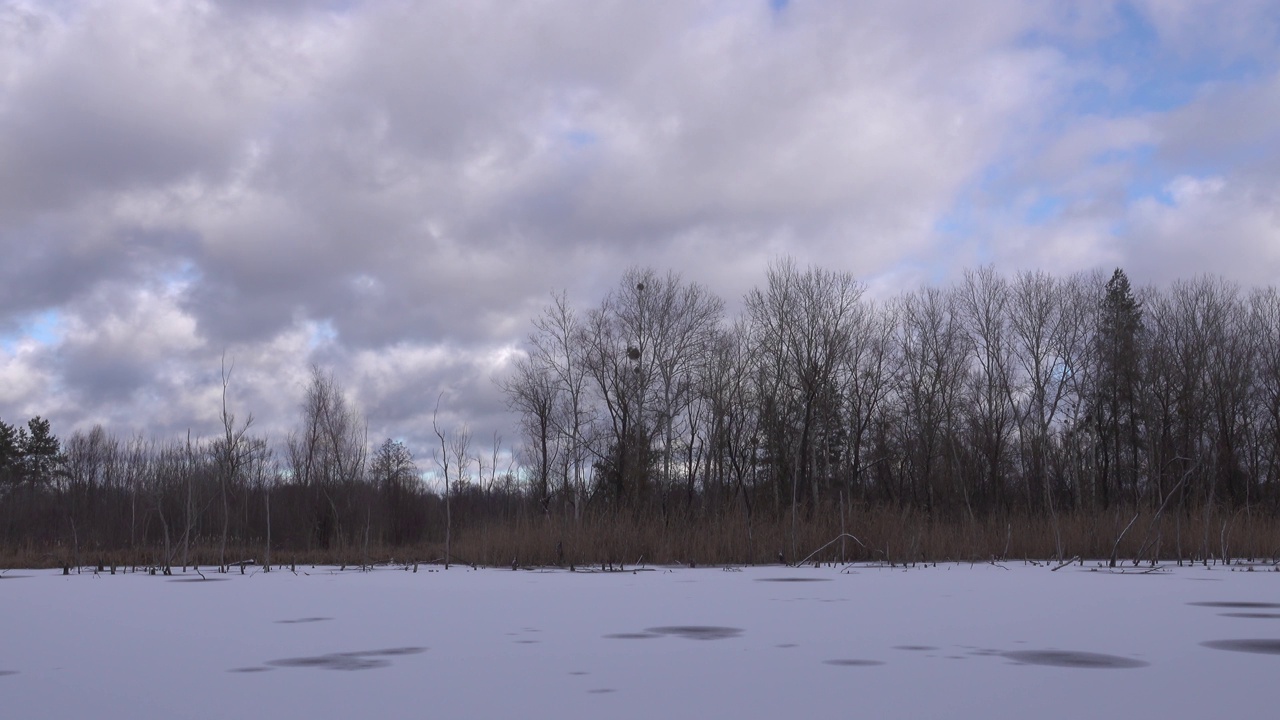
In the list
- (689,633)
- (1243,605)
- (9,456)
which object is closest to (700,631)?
(689,633)

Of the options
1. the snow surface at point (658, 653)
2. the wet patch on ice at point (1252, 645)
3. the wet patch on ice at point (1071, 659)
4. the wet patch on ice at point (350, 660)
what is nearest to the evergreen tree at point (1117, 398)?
the snow surface at point (658, 653)

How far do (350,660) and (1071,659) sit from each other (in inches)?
118

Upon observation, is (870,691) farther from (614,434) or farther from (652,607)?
(614,434)

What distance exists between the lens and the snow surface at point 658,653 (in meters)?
3.18

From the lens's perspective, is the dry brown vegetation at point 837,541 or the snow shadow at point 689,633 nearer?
the snow shadow at point 689,633

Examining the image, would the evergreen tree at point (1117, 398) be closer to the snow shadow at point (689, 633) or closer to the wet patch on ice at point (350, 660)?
the snow shadow at point (689, 633)

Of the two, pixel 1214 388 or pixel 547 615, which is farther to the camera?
pixel 1214 388

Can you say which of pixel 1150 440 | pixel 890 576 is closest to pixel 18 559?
pixel 890 576

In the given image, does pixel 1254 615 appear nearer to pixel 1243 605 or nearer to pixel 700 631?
pixel 1243 605

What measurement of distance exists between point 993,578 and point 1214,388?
22089mm

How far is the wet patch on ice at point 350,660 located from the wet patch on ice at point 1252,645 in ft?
11.8

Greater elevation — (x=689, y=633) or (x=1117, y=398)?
(x=1117, y=398)

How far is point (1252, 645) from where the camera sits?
4543 millimetres

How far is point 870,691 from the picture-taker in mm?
3340
